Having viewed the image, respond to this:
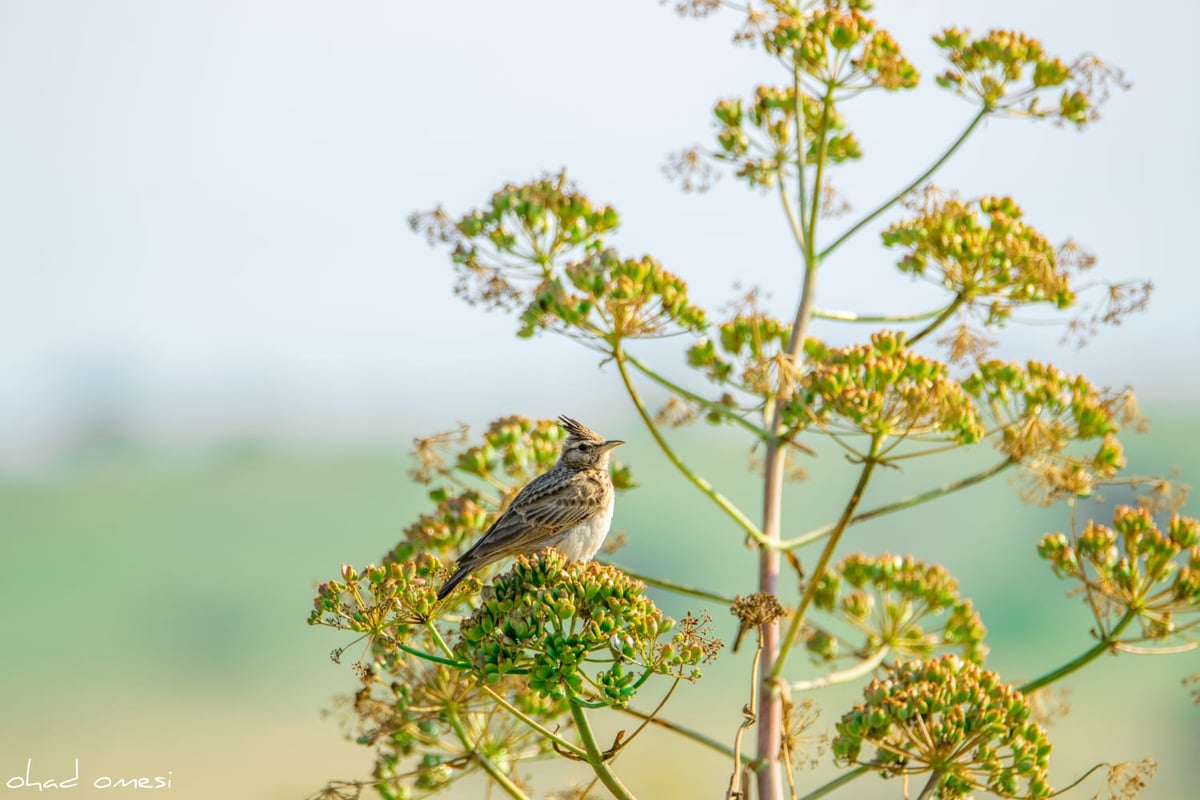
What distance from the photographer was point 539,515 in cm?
820

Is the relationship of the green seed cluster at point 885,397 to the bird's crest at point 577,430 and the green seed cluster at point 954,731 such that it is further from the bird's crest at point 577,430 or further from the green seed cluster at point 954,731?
the bird's crest at point 577,430

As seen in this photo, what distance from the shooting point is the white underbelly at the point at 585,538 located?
27.7 feet

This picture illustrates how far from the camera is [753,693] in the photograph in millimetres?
6223

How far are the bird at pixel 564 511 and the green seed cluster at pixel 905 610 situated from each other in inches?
60.8

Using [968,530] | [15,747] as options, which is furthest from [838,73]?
[15,747]

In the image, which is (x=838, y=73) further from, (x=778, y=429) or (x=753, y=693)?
(x=753, y=693)

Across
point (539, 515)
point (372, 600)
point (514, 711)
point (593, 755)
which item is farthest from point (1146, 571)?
point (372, 600)

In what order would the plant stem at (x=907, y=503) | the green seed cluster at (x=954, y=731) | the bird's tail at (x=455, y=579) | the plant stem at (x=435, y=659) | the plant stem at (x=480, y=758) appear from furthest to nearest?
the plant stem at (x=907, y=503) < the bird's tail at (x=455, y=579) < the plant stem at (x=480, y=758) < the green seed cluster at (x=954, y=731) < the plant stem at (x=435, y=659)

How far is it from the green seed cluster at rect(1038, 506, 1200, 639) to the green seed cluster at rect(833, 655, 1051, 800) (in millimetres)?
931

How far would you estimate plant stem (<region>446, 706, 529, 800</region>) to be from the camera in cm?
673

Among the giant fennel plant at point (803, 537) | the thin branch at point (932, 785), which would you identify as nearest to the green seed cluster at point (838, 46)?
the giant fennel plant at point (803, 537)

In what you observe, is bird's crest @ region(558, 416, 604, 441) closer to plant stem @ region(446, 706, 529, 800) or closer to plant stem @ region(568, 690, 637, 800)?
plant stem @ region(446, 706, 529, 800)

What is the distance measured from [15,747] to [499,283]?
30.9m

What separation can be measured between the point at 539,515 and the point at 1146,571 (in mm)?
3442
